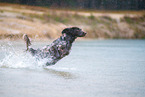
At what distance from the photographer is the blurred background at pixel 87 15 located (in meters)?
38.5

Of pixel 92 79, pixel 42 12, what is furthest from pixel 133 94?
pixel 42 12

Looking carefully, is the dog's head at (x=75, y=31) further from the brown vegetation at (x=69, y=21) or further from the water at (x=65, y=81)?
the brown vegetation at (x=69, y=21)

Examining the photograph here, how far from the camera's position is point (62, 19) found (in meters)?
46.7

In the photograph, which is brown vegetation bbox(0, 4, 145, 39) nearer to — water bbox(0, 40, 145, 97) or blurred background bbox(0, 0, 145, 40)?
blurred background bbox(0, 0, 145, 40)

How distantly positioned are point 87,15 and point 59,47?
1657 inches

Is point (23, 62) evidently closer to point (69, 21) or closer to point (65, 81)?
point (65, 81)

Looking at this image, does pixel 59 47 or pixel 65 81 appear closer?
pixel 65 81

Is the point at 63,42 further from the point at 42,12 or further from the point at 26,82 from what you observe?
the point at 42,12

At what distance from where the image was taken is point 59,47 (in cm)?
1019

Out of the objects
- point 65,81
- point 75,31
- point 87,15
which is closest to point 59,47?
point 75,31

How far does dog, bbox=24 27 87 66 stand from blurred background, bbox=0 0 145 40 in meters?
22.3

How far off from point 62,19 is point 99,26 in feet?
19.0

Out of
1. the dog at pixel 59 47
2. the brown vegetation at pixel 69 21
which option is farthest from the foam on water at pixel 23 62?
the brown vegetation at pixel 69 21

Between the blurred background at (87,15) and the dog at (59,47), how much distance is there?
22277mm
